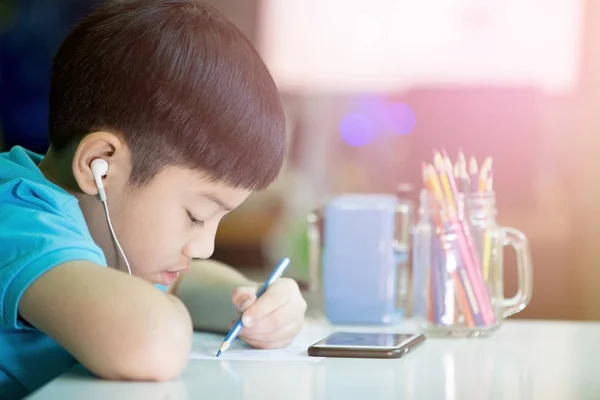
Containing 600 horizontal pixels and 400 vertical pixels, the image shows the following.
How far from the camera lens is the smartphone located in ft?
2.95

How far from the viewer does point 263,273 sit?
276cm

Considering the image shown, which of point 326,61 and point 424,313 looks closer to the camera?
point 424,313

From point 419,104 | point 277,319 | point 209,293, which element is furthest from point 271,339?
point 419,104

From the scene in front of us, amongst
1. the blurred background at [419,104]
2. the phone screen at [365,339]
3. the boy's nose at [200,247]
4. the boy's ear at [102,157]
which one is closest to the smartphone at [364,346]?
the phone screen at [365,339]

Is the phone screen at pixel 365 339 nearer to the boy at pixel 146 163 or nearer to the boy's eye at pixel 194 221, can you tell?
the boy at pixel 146 163

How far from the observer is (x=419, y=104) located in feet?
9.27

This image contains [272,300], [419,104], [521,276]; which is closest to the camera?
[272,300]

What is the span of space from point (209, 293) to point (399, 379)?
455mm

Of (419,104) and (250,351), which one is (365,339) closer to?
(250,351)

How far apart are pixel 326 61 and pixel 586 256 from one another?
952 millimetres

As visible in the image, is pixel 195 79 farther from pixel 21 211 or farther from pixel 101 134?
pixel 21 211

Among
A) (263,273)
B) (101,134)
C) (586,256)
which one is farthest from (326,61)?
(101,134)

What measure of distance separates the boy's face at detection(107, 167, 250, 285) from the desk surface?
0.13 meters

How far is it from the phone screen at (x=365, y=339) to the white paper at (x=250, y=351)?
30mm
